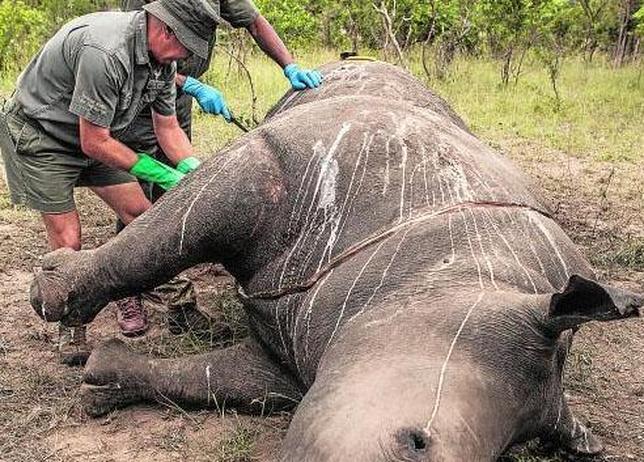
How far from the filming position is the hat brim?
4066 millimetres

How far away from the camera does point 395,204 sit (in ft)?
10.8

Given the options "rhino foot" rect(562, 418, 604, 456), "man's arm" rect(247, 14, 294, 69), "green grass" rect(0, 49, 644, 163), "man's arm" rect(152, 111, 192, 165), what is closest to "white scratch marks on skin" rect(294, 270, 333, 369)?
"rhino foot" rect(562, 418, 604, 456)

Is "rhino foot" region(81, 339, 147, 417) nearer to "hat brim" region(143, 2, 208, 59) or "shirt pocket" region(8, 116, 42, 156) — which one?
"shirt pocket" region(8, 116, 42, 156)

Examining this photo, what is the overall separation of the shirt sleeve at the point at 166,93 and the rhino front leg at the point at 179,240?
934 millimetres

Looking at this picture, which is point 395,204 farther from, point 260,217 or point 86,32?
point 86,32

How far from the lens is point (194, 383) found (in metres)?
3.72

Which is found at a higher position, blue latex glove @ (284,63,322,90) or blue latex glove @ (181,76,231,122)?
blue latex glove @ (284,63,322,90)

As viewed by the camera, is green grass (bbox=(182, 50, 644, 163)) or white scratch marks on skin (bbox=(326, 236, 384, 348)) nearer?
white scratch marks on skin (bbox=(326, 236, 384, 348))

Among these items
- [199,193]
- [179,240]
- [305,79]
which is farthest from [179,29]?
[179,240]

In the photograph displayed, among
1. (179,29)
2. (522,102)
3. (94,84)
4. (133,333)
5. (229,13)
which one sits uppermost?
(179,29)

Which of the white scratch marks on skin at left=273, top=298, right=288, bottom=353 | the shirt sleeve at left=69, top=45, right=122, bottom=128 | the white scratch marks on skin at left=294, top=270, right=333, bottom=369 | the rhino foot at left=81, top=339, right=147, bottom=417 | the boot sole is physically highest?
the shirt sleeve at left=69, top=45, right=122, bottom=128

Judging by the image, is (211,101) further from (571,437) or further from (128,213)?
(571,437)

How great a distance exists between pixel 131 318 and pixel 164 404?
0.95 meters

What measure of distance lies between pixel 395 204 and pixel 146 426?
1.27 m
